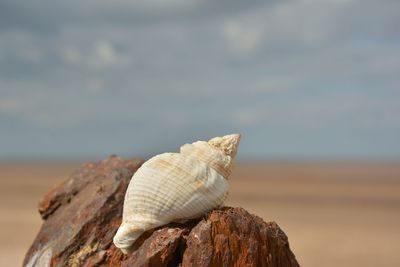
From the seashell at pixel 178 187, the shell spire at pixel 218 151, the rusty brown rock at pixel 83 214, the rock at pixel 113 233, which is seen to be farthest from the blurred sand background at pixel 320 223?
the shell spire at pixel 218 151

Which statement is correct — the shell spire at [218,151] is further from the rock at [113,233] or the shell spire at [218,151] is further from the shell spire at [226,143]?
the rock at [113,233]

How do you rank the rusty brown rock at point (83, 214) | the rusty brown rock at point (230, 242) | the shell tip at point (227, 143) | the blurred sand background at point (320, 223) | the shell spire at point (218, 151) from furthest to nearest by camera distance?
the blurred sand background at point (320, 223) < the rusty brown rock at point (83, 214) < the shell tip at point (227, 143) < the shell spire at point (218, 151) < the rusty brown rock at point (230, 242)

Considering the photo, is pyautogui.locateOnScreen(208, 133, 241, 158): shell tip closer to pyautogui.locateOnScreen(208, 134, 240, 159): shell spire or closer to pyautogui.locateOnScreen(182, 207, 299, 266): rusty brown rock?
pyautogui.locateOnScreen(208, 134, 240, 159): shell spire

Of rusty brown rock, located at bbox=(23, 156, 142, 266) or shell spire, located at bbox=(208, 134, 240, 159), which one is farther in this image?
rusty brown rock, located at bbox=(23, 156, 142, 266)

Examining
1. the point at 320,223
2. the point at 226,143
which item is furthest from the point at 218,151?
the point at 320,223

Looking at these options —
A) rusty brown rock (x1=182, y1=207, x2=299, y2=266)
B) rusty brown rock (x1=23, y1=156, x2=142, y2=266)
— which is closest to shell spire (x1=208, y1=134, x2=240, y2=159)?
rusty brown rock (x1=182, y1=207, x2=299, y2=266)
